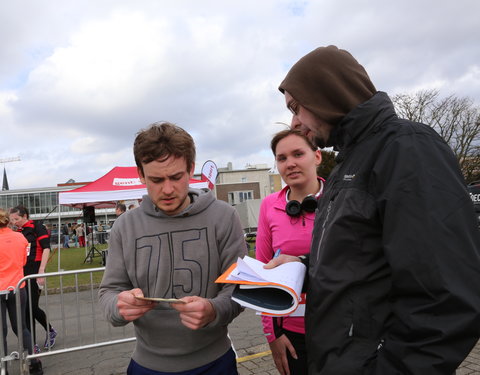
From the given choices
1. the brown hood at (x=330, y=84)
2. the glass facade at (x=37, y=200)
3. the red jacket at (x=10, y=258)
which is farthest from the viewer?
the glass facade at (x=37, y=200)

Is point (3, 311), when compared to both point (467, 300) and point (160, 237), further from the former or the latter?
point (467, 300)

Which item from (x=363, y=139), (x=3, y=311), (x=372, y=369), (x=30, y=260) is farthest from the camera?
(x=30, y=260)

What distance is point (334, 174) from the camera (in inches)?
56.8

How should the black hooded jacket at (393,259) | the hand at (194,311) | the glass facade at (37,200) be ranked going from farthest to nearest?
1. the glass facade at (37,200)
2. the hand at (194,311)
3. the black hooded jacket at (393,259)

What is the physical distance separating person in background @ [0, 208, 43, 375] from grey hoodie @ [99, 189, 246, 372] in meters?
3.54

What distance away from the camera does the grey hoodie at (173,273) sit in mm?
1719

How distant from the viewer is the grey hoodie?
1.72 metres

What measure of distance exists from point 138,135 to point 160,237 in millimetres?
494

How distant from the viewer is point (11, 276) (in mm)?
4785

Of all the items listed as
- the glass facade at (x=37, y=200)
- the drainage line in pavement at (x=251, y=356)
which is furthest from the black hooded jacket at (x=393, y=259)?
the glass facade at (x=37, y=200)

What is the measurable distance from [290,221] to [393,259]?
1131 millimetres

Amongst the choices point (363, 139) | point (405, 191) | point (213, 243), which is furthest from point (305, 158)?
point (405, 191)

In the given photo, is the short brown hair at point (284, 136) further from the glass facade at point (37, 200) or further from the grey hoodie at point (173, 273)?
the glass facade at point (37, 200)

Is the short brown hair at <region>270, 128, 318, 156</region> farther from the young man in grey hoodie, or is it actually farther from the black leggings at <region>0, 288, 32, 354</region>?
the black leggings at <region>0, 288, 32, 354</region>
